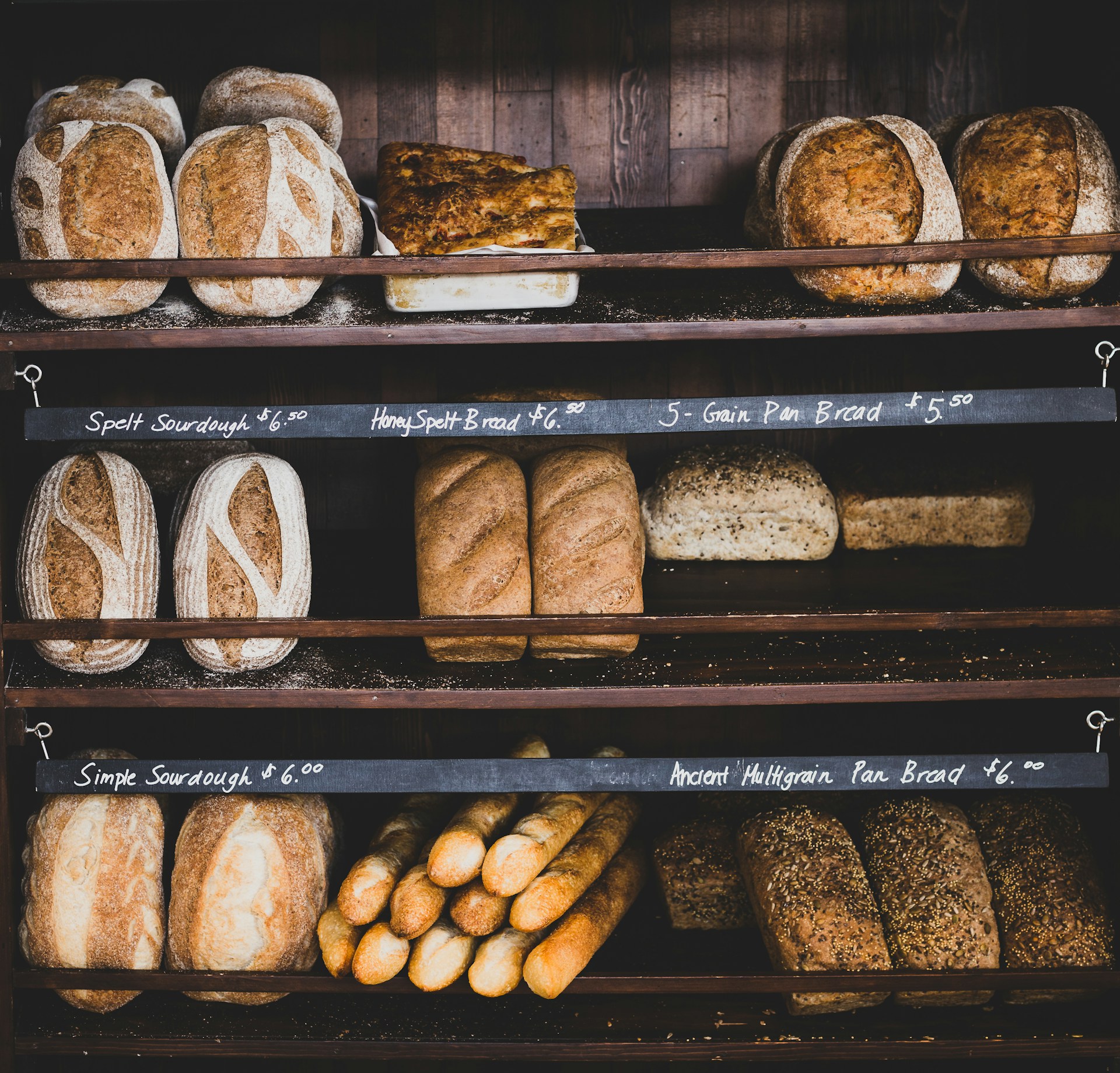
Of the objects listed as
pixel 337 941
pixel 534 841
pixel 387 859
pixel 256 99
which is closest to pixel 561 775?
pixel 534 841

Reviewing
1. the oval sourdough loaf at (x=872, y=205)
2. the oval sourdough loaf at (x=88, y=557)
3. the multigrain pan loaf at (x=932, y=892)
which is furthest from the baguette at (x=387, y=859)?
the oval sourdough loaf at (x=872, y=205)

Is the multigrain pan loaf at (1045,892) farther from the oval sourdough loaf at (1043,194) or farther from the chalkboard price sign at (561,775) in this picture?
the oval sourdough loaf at (1043,194)

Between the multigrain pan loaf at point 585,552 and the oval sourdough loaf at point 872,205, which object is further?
the multigrain pan loaf at point 585,552

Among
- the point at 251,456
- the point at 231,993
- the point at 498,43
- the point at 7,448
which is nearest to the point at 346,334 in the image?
the point at 251,456

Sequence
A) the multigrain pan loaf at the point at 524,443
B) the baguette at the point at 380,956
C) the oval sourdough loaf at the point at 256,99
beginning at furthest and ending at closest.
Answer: the multigrain pan loaf at the point at 524,443, the oval sourdough loaf at the point at 256,99, the baguette at the point at 380,956

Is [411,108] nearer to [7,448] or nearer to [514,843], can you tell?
[7,448]

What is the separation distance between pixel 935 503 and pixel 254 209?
129cm

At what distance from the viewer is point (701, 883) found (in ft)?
5.46

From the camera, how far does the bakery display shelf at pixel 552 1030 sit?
1466 mm

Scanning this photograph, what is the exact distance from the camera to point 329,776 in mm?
1477

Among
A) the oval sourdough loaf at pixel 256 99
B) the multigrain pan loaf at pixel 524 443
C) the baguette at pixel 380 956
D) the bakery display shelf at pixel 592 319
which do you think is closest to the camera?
the bakery display shelf at pixel 592 319

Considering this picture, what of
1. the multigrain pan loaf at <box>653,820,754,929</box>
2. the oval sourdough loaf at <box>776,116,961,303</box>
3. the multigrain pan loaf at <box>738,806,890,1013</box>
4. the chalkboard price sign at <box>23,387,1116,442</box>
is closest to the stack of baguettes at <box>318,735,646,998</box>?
the multigrain pan loaf at <box>653,820,754,929</box>

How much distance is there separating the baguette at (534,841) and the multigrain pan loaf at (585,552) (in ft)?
0.85

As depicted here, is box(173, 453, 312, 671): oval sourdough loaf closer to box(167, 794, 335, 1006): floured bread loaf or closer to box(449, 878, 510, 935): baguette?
box(167, 794, 335, 1006): floured bread loaf
